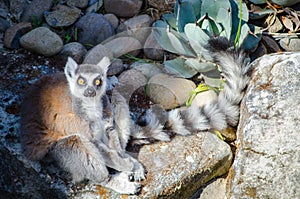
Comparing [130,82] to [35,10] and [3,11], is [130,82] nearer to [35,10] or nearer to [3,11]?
[35,10]

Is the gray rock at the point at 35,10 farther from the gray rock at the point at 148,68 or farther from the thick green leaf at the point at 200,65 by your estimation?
the thick green leaf at the point at 200,65

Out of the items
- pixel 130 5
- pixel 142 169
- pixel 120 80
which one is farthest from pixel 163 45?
pixel 142 169

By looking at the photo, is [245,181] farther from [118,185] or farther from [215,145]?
[118,185]

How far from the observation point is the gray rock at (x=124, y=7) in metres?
4.83

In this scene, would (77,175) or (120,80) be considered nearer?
(77,175)

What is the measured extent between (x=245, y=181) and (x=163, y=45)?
1455 millimetres

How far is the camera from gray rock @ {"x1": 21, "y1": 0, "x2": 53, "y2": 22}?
4.84 metres

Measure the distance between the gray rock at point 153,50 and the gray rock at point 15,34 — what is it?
119cm

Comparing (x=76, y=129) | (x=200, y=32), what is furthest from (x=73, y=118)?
(x=200, y=32)

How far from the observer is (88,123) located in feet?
11.3

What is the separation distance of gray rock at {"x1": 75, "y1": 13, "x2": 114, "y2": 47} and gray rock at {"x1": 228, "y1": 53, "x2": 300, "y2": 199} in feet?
5.37

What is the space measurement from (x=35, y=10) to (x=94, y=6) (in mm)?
621

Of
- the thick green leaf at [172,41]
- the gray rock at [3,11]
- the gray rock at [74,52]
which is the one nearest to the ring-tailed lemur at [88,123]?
the thick green leaf at [172,41]

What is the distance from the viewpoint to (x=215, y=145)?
12.5 ft
